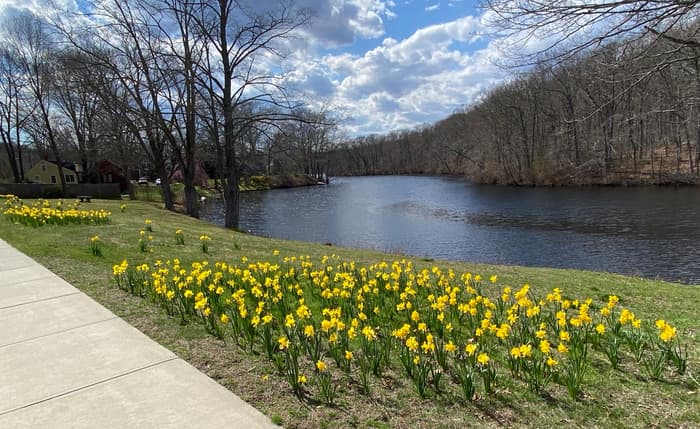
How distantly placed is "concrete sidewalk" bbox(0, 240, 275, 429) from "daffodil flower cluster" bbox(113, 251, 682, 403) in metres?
0.58

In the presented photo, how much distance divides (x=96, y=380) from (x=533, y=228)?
21.7 metres

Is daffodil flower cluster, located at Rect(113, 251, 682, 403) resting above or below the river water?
above

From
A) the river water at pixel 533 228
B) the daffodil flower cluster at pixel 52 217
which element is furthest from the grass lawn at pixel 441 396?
the river water at pixel 533 228

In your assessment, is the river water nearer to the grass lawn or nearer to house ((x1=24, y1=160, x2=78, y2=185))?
the grass lawn

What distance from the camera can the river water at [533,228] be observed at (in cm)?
1488

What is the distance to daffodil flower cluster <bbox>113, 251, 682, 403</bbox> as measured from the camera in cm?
307

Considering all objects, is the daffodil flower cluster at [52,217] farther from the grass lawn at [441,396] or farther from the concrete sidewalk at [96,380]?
the grass lawn at [441,396]

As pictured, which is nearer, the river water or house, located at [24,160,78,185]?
the river water

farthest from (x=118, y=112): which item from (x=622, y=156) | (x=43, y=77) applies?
(x=622, y=156)

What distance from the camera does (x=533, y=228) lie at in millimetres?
21219

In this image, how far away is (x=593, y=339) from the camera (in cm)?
371

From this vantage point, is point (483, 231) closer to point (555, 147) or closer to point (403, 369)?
point (403, 369)

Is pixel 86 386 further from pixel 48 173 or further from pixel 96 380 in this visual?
pixel 48 173

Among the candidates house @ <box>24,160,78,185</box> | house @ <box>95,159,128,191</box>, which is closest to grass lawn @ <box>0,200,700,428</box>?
house @ <box>95,159,128,191</box>
